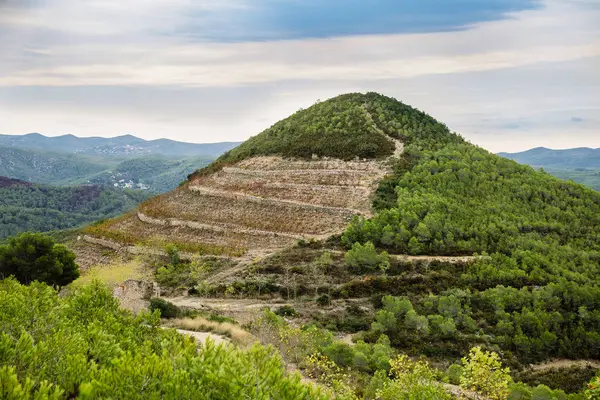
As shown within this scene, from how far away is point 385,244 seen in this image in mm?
53438

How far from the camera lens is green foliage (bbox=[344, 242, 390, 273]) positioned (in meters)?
48.8

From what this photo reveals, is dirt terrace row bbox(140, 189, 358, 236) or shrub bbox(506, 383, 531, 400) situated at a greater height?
dirt terrace row bbox(140, 189, 358, 236)

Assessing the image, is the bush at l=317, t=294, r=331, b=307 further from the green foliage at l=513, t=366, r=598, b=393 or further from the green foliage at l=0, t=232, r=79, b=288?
the green foliage at l=0, t=232, r=79, b=288

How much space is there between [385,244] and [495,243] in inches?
478

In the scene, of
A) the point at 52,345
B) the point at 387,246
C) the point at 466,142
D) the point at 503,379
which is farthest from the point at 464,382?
the point at 466,142

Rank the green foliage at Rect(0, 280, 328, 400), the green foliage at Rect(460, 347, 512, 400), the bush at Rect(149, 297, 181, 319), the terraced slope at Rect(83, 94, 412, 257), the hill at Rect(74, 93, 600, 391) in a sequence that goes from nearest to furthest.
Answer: the green foliage at Rect(0, 280, 328, 400)
the green foliage at Rect(460, 347, 512, 400)
the bush at Rect(149, 297, 181, 319)
the hill at Rect(74, 93, 600, 391)
the terraced slope at Rect(83, 94, 412, 257)

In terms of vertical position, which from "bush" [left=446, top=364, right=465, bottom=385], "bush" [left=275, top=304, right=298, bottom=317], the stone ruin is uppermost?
the stone ruin

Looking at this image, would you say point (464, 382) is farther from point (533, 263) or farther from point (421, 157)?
point (421, 157)

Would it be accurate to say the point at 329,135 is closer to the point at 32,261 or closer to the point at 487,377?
the point at 32,261

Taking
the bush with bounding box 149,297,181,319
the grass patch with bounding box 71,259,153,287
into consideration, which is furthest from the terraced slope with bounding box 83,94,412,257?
the bush with bounding box 149,297,181,319

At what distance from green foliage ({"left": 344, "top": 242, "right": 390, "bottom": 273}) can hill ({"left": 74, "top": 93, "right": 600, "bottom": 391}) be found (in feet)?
0.48

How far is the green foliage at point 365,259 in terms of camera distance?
160 ft

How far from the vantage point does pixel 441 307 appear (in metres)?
43.9

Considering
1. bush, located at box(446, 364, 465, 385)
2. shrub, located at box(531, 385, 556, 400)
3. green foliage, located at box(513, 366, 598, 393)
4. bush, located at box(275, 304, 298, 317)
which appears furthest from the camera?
bush, located at box(275, 304, 298, 317)
